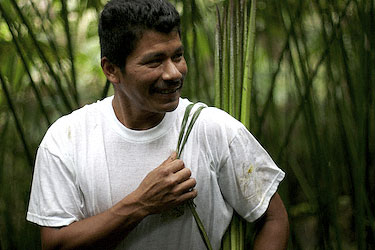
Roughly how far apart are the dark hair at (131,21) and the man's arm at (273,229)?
32 centimetres

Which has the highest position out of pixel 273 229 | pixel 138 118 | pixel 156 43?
pixel 156 43

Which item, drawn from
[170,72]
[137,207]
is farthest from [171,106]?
[137,207]

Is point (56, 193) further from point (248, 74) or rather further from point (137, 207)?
point (248, 74)

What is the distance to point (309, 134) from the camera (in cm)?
120

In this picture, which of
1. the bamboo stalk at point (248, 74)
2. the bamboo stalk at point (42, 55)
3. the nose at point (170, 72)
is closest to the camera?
the nose at point (170, 72)

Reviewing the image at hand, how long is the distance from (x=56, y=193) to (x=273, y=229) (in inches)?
13.3

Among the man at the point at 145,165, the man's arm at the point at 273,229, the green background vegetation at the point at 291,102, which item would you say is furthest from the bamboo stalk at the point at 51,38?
the man's arm at the point at 273,229

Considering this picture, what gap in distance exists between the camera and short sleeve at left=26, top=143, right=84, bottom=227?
0.89 m

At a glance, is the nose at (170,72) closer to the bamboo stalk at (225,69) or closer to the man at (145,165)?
the man at (145,165)

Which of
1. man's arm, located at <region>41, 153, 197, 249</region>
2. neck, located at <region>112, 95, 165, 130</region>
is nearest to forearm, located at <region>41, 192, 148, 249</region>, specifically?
man's arm, located at <region>41, 153, 197, 249</region>

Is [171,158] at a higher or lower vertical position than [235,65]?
lower

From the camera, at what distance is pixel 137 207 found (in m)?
0.85

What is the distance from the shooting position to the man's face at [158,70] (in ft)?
2.78

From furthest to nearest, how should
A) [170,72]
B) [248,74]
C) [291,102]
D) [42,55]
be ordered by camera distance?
[291,102] < [42,55] < [248,74] < [170,72]
